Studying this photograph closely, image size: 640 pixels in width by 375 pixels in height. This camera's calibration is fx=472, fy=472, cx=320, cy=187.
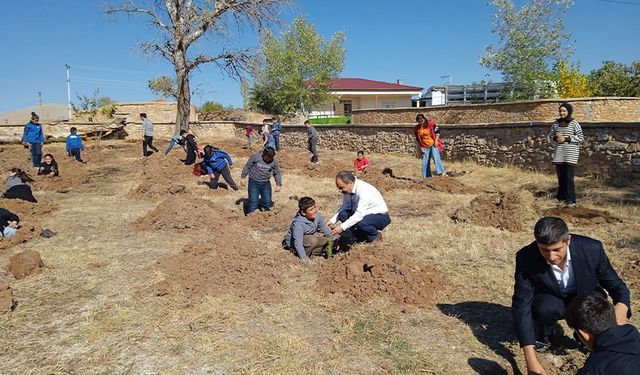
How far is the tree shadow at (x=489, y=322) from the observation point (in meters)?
3.74

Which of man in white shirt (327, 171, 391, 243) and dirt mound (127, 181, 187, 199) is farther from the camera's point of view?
dirt mound (127, 181, 187, 199)

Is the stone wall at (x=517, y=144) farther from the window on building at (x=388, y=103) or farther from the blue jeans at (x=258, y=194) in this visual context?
the window on building at (x=388, y=103)

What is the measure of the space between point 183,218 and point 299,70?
3496 cm

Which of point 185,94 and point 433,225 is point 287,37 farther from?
point 433,225

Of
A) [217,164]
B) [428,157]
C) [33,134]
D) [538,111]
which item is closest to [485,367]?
[428,157]

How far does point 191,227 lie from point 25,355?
4.14m

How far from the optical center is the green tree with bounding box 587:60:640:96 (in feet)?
91.9

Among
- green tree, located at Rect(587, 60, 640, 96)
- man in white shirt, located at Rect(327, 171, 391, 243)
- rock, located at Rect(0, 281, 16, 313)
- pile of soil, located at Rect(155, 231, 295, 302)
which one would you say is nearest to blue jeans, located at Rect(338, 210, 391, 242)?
man in white shirt, located at Rect(327, 171, 391, 243)

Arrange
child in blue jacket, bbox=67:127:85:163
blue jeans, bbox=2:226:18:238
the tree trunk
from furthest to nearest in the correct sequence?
the tree trunk < child in blue jacket, bbox=67:127:85:163 < blue jeans, bbox=2:226:18:238

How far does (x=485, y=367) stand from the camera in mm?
3477

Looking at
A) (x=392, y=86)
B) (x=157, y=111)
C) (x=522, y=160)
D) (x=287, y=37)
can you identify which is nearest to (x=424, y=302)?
(x=522, y=160)

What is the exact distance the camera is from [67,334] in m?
4.23

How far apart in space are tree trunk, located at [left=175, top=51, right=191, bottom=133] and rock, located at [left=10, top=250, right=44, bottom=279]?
699 inches

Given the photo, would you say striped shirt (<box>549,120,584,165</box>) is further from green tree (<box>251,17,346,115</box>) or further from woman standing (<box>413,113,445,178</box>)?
green tree (<box>251,17,346,115</box>)
